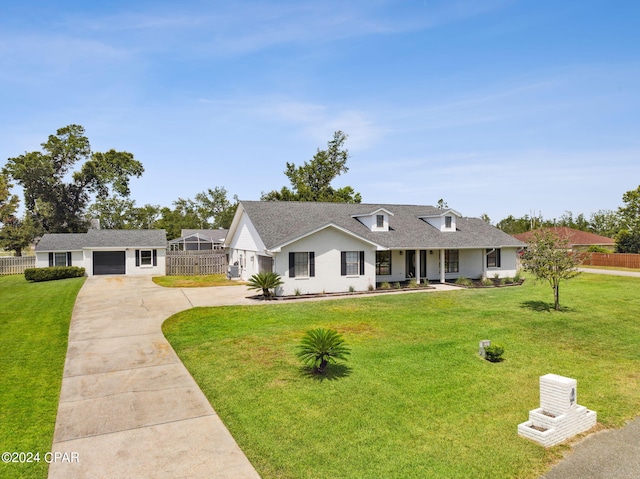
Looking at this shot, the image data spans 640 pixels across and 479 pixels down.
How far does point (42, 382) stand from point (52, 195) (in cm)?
4884

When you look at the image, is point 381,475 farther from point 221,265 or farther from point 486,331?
point 221,265

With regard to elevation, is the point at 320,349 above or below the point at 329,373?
above

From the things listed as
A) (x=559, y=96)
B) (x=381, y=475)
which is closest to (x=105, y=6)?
(x=381, y=475)

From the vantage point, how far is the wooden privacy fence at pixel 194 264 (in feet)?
106

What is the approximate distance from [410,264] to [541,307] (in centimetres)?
932

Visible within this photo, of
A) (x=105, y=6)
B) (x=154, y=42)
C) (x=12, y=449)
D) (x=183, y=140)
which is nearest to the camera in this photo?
(x=12, y=449)

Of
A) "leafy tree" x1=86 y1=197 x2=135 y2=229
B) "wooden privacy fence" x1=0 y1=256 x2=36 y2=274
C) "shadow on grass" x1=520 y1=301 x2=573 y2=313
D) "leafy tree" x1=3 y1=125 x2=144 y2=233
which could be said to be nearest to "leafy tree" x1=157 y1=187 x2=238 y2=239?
"leafy tree" x1=86 y1=197 x2=135 y2=229

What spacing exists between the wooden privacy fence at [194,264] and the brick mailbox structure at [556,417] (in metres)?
28.5

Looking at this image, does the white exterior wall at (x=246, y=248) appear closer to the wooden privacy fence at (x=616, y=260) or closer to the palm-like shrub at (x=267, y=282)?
the palm-like shrub at (x=267, y=282)

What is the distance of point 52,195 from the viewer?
160 ft

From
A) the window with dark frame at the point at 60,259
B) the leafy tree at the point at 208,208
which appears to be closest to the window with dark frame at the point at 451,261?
the window with dark frame at the point at 60,259

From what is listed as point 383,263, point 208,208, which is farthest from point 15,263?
point 208,208

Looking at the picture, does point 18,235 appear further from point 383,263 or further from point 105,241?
point 383,263

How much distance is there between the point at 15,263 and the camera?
111 feet
